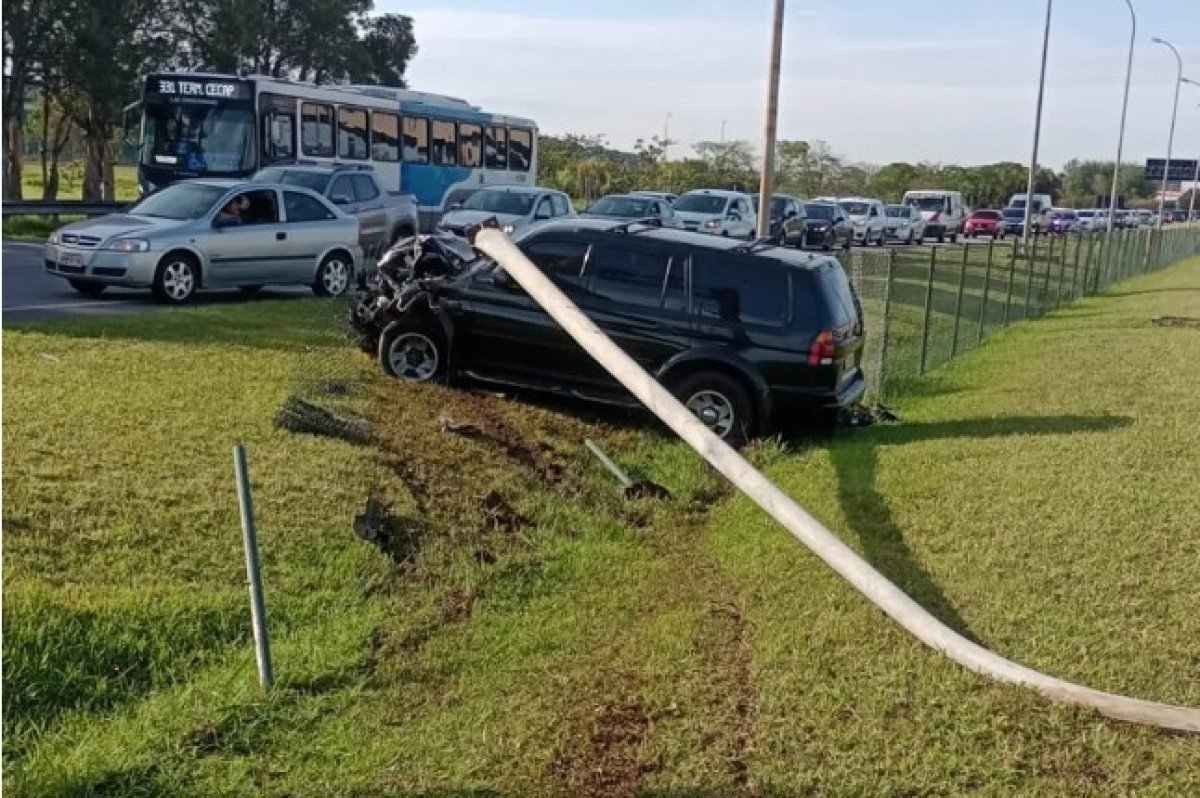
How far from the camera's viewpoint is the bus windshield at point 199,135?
22.7 m

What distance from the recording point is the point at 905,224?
46.3 m

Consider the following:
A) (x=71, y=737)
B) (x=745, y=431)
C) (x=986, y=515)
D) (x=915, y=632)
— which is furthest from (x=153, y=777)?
(x=745, y=431)

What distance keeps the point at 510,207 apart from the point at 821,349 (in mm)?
14113

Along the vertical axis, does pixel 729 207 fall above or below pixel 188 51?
below

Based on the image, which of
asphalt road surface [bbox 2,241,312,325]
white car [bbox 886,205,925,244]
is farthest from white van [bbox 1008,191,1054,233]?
asphalt road surface [bbox 2,241,312,325]

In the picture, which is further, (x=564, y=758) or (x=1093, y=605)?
(x=1093, y=605)

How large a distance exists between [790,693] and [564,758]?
1.04 meters

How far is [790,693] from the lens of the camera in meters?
4.93

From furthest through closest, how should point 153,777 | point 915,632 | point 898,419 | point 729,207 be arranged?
point 729,207 → point 898,419 → point 915,632 → point 153,777

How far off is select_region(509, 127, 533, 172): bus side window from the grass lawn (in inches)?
931

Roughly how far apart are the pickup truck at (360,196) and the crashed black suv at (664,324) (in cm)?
785

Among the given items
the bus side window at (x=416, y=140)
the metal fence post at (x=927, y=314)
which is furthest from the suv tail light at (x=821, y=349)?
the bus side window at (x=416, y=140)

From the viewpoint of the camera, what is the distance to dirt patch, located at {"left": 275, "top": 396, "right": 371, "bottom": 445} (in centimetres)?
810

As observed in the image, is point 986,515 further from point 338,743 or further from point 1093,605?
point 338,743
